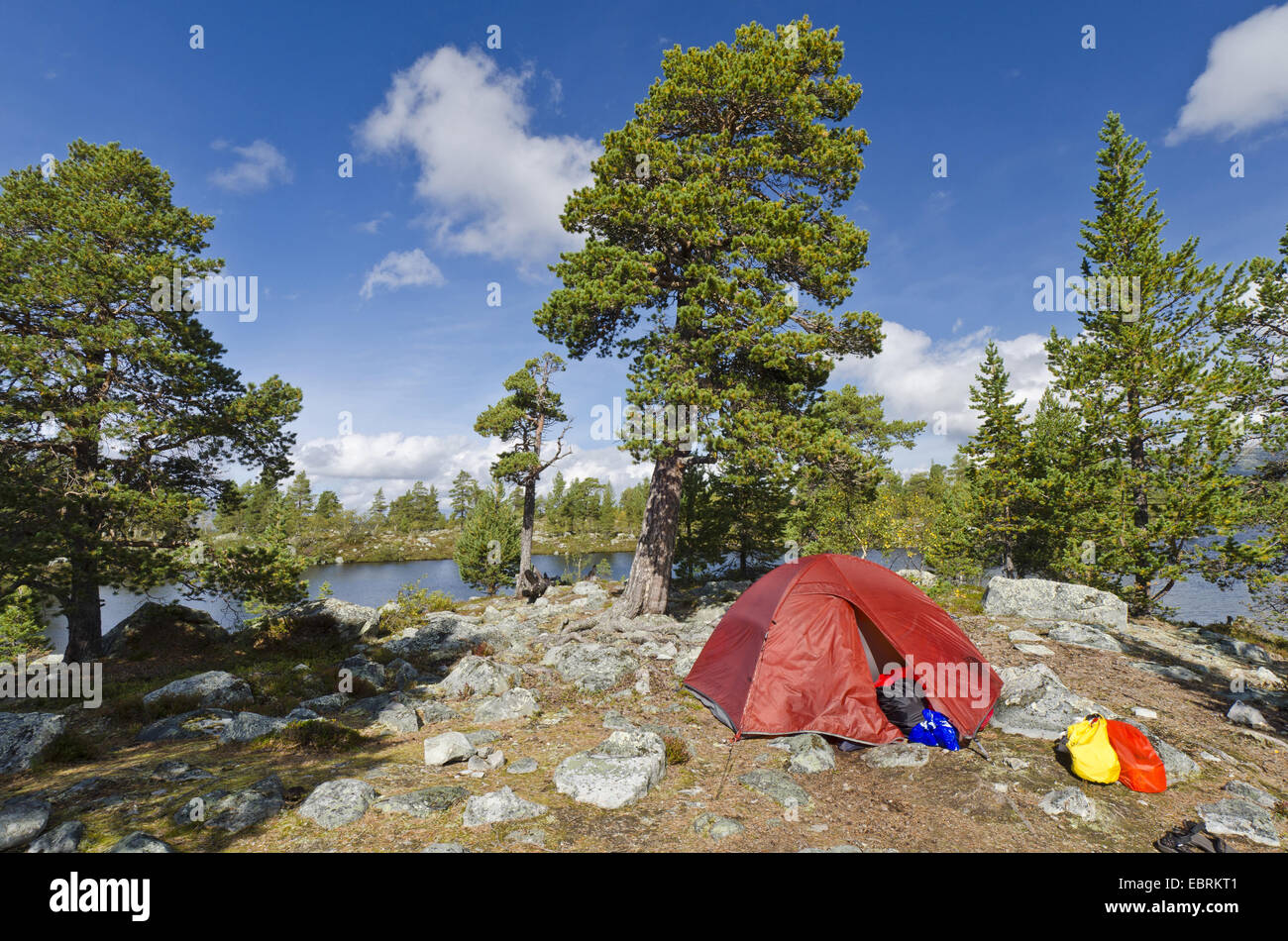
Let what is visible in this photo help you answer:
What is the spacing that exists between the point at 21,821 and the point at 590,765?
5724mm

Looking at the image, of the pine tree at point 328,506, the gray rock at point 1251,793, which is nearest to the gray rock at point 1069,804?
the gray rock at point 1251,793

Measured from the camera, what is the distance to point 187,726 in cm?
891

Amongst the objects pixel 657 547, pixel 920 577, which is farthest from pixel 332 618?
pixel 920 577

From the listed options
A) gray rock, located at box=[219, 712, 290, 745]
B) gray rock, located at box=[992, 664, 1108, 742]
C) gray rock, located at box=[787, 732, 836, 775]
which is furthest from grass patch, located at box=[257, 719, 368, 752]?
gray rock, located at box=[992, 664, 1108, 742]

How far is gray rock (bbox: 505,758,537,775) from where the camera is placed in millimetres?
7227

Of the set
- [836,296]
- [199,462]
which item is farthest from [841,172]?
[199,462]

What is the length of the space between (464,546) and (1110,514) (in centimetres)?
3129

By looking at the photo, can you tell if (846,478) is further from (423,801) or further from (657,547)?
(423,801)

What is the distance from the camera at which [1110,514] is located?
60.0 feet

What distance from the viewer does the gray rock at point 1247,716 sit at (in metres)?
8.55

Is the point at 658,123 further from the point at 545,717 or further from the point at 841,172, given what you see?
the point at 545,717

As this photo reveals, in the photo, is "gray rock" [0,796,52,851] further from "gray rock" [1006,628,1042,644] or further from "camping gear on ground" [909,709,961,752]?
"gray rock" [1006,628,1042,644]

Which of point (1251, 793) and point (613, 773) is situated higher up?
point (613, 773)

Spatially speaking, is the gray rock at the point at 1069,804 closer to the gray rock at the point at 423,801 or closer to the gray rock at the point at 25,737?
the gray rock at the point at 423,801
